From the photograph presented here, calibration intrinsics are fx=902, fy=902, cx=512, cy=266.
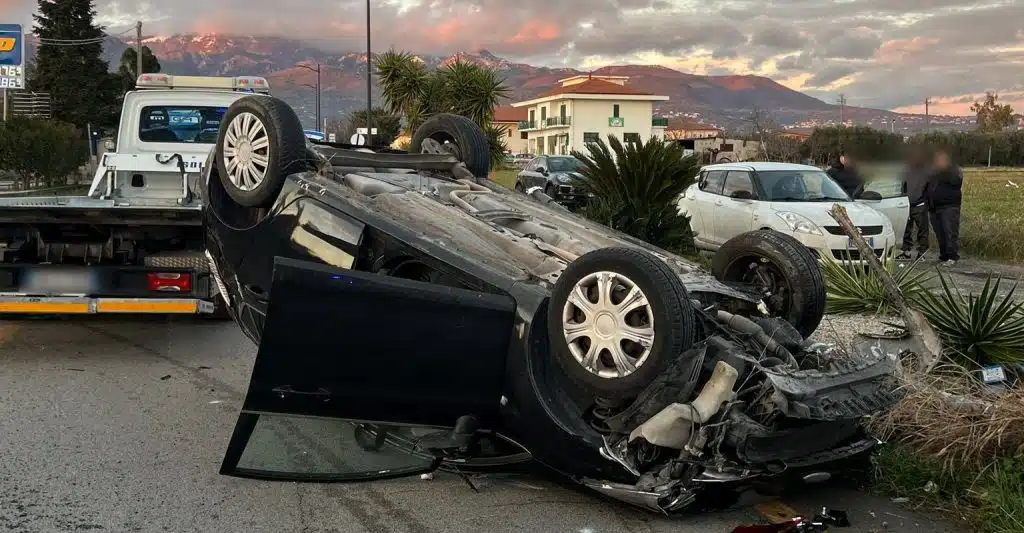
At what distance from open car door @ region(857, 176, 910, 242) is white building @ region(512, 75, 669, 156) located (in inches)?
2914

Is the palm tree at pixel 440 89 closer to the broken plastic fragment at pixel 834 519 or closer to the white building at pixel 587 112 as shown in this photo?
the broken plastic fragment at pixel 834 519

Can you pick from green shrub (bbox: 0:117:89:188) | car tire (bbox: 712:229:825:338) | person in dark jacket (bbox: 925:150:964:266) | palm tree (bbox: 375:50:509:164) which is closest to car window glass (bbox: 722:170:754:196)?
person in dark jacket (bbox: 925:150:964:266)

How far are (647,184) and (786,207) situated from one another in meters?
1.88

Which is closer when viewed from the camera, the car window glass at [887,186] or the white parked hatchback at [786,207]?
A: the white parked hatchback at [786,207]

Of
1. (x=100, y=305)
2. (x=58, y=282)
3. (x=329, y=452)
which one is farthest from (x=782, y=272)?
(x=58, y=282)

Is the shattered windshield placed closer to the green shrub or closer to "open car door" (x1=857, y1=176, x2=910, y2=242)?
"open car door" (x1=857, y1=176, x2=910, y2=242)

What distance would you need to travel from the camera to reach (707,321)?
423 centimetres

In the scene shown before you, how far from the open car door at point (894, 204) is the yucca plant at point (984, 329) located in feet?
22.5

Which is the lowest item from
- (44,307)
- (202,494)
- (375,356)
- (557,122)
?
(202,494)

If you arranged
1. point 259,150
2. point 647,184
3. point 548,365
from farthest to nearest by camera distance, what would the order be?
point 647,184, point 259,150, point 548,365

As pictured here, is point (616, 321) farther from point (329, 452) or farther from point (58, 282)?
Answer: point (58, 282)

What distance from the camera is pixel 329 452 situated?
4.96 m

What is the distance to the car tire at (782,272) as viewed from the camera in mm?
4602

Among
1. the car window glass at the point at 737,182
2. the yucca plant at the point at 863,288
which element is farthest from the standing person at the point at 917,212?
the yucca plant at the point at 863,288
